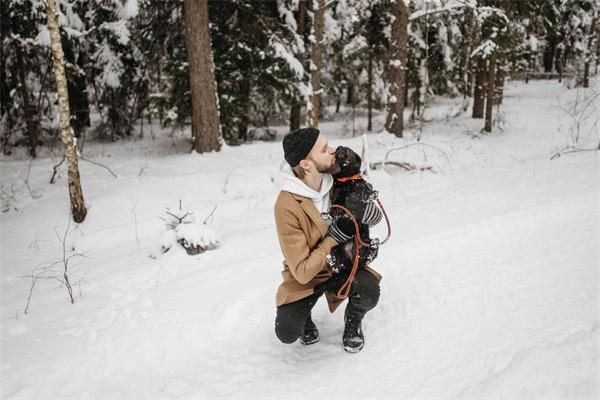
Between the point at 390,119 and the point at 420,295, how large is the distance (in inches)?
354

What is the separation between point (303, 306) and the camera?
2.78 meters

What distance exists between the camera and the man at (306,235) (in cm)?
248

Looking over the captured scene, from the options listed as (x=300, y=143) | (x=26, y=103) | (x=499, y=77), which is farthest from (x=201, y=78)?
(x=499, y=77)

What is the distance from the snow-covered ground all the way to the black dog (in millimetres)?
682

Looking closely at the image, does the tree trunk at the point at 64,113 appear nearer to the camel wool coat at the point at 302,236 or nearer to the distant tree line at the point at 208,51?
the distant tree line at the point at 208,51

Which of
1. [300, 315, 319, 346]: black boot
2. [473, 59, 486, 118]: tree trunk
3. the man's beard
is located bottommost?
[300, 315, 319, 346]: black boot

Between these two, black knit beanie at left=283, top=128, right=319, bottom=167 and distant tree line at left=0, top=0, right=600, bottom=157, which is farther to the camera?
distant tree line at left=0, top=0, right=600, bottom=157

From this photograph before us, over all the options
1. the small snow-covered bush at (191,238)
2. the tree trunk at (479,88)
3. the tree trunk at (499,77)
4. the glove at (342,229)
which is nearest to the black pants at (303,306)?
the glove at (342,229)

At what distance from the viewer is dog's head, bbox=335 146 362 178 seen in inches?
98.7

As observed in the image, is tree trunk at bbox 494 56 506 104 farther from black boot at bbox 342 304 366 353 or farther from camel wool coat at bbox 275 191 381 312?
camel wool coat at bbox 275 191 381 312

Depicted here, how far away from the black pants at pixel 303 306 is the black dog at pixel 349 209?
0.30ft

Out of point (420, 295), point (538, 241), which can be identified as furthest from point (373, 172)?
point (420, 295)

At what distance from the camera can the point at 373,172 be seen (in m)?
7.70

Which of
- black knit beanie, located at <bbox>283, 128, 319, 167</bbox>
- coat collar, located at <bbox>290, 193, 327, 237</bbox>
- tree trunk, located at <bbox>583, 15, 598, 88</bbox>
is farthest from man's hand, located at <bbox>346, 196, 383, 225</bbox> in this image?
tree trunk, located at <bbox>583, 15, 598, 88</bbox>
